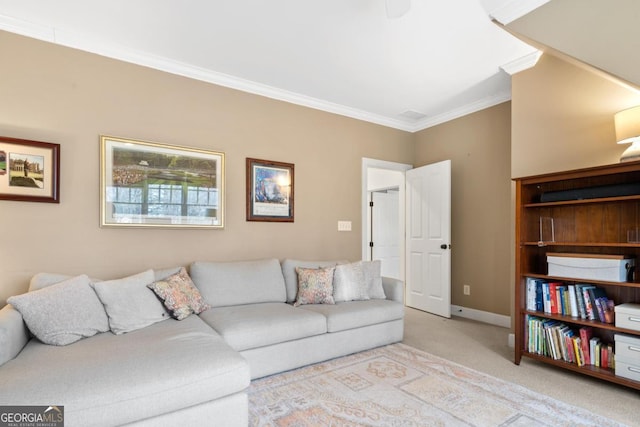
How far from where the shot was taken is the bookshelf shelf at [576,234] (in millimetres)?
2322

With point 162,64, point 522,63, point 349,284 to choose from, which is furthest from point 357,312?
point 162,64

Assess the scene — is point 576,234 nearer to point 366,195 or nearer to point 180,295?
point 366,195

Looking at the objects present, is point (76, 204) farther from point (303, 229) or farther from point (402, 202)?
point (402, 202)

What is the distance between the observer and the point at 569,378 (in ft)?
8.01

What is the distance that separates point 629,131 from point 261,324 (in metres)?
2.92

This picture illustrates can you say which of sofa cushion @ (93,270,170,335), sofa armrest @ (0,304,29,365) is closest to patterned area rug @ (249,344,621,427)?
sofa cushion @ (93,270,170,335)

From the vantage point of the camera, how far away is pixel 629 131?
2.24 m

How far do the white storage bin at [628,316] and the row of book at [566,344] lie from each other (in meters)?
0.27

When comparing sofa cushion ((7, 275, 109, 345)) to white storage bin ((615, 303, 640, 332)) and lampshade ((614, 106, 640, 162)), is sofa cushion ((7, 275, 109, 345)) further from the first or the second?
lampshade ((614, 106, 640, 162))

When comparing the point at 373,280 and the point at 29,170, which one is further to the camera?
the point at 373,280

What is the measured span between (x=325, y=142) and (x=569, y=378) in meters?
3.22

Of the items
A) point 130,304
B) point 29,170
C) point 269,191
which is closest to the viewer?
point 130,304

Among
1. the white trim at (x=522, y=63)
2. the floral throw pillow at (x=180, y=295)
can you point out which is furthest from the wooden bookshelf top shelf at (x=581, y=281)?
the floral throw pillow at (x=180, y=295)

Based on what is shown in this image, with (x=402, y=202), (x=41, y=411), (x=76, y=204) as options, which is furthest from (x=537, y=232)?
(x=76, y=204)
